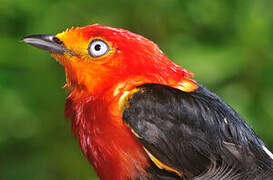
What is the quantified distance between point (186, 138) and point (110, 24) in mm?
2292

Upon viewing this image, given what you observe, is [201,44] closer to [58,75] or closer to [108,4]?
[108,4]

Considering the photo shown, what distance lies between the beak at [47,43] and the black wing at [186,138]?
0.65 meters

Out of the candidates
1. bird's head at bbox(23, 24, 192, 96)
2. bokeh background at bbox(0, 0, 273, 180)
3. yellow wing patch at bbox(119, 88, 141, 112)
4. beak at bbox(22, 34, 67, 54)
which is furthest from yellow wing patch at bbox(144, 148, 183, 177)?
bokeh background at bbox(0, 0, 273, 180)

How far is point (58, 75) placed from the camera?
5.16m

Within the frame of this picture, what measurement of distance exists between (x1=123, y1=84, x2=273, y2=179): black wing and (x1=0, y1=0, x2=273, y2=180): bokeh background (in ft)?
5.16

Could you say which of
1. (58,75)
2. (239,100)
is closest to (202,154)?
(239,100)

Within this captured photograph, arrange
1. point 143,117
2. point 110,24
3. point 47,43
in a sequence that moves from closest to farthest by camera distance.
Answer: point 143,117 → point 47,43 → point 110,24

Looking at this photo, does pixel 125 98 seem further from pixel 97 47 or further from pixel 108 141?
pixel 97 47

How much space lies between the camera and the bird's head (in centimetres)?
328

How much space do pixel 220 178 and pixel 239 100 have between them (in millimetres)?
1872

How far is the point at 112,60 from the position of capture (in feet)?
10.9

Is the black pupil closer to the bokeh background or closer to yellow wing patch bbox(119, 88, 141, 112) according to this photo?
yellow wing patch bbox(119, 88, 141, 112)

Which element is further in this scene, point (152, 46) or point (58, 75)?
point (58, 75)

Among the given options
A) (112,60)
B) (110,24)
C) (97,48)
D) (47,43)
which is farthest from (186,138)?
(110,24)
